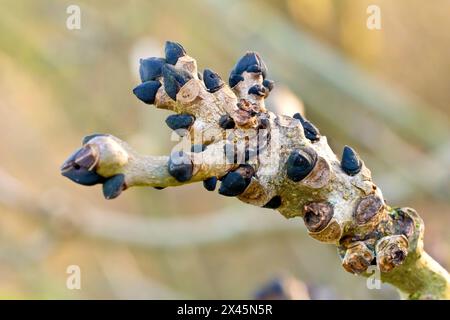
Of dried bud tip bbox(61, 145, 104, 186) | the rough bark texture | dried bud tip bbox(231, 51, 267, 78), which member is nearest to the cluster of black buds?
dried bud tip bbox(61, 145, 104, 186)

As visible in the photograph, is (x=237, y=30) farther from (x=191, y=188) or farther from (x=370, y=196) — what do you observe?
(x=370, y=196)

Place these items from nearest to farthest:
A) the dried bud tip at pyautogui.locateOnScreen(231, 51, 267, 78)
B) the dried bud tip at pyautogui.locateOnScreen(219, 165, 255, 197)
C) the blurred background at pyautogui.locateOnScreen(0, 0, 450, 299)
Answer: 1. the dried bud tip at pyautogui.locateOnScreen(219, 165, 255, 197)
2. the dried bud tip at pyautogui.locateOnScreen(231, 51, 267, 78)
3. the blurred background at pyautogui.locateOnScreen(0, 0, 450, 299)

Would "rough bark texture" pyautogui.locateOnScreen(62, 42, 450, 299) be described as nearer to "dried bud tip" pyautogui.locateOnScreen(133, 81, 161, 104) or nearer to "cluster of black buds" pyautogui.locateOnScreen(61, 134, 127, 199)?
"dried bud tip" pyautogui.locateOnScreen(133, 81, 161, 104)

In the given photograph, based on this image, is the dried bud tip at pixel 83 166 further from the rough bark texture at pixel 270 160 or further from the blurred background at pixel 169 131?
the blurred background at pixel 169 131

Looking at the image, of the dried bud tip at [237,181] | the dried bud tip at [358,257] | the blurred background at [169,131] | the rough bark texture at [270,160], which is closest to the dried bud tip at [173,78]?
the rough bark texture at [270,160]

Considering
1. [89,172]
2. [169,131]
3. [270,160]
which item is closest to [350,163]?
[270,160]

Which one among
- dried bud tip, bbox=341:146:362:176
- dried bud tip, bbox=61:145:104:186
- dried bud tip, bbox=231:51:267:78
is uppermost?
dried bud tip, bbox=231:51:267:78

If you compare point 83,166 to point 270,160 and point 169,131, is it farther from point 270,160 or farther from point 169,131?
point 169,131
